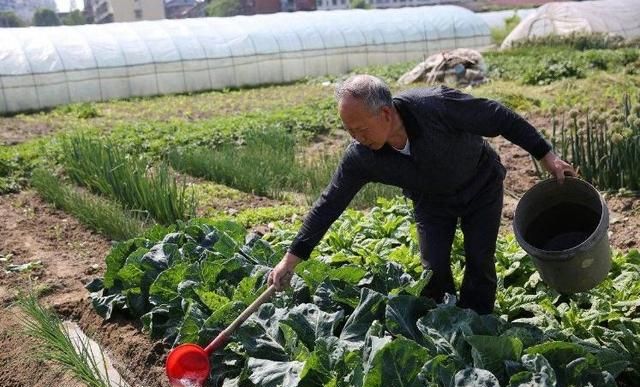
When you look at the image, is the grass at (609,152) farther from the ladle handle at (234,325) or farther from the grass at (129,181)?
the ladle handle at (234,325)

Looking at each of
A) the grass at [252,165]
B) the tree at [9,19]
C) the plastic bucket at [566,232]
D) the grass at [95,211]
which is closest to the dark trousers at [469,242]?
the plastic bucket at [566,232]

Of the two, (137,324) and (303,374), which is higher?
(303,374)

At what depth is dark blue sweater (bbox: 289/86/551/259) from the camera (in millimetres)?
2896

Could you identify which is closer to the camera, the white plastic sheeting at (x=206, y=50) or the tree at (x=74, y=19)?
the white plastic sheeting at (x=206, y=50)

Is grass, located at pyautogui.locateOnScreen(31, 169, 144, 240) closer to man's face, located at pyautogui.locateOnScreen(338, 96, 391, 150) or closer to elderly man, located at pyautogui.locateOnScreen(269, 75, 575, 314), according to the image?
elderly man, located at pyautogui.locateOnScreen(269, 75, 575, 314)

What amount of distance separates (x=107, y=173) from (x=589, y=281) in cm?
408

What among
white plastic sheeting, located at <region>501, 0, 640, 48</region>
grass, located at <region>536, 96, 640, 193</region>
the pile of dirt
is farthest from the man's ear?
white plastic sheeting, located at <region>501, 0, 640, 48</region>

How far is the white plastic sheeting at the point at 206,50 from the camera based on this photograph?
1414cm

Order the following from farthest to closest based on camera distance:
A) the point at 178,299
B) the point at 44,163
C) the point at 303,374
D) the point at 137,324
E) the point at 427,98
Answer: the point at 44,163 < the point at 137,324 < the point at 178,299 < the point at 427,98 < the point at 303,374

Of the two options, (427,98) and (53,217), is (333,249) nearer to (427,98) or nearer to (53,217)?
(427,98)

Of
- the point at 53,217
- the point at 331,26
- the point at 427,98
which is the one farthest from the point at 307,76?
the point at 427,98

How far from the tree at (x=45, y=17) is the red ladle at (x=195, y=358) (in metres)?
77.4

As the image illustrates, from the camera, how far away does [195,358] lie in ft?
9.93

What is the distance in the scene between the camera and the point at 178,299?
3590mm
